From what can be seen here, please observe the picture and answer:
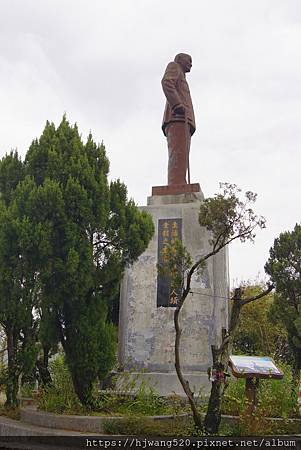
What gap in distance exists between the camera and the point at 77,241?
7.12 m

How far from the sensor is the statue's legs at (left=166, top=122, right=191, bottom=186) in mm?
11078

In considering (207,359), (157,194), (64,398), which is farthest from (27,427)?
(157,194)

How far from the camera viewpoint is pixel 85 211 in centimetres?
723

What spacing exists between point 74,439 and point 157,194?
6.12m

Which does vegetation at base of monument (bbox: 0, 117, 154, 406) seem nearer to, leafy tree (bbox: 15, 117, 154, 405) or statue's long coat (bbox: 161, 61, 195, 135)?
leafy tree (bbox: 15, 117, 154, 405)

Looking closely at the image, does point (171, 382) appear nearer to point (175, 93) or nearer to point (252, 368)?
point (252, 368)

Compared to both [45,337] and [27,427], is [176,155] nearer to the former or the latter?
[45,337]

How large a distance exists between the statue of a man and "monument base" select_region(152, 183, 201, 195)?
0.27 metres

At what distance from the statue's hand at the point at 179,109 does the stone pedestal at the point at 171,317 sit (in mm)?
2483

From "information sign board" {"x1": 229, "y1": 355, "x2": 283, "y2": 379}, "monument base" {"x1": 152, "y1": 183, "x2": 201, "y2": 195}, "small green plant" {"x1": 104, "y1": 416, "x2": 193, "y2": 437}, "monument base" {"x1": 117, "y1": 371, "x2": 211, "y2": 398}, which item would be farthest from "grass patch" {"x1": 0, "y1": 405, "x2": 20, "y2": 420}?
"monument base" {"x1": 152, "y1": 183, "x2": 201, "y2": 195}

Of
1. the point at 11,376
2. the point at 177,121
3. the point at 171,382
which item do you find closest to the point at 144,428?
the point at 171,382

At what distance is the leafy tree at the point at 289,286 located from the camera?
40.1 ft

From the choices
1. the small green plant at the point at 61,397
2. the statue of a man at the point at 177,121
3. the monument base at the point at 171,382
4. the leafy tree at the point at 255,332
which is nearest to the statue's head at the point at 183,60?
the statue of a man at the point at 177,121

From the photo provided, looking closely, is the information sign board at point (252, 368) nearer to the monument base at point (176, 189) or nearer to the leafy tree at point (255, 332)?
the monument base at point (176, 189)
